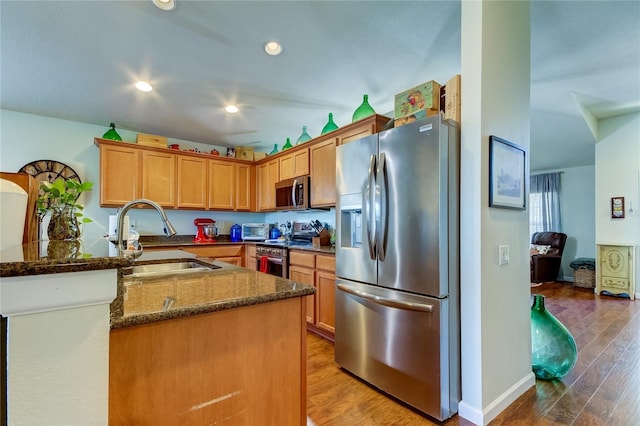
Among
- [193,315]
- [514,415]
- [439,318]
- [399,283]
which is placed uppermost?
[193,315]

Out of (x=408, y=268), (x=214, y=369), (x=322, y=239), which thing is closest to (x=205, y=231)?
(x=322, y=239)

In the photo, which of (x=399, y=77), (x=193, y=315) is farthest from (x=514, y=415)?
(x=399, y=77)

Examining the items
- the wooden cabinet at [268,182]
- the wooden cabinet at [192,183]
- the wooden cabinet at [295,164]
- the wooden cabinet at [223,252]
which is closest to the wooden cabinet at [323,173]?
the wooden cabinet at [295,164]

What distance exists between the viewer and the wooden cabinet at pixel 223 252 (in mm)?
4113

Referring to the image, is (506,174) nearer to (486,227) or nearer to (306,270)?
(486,227)

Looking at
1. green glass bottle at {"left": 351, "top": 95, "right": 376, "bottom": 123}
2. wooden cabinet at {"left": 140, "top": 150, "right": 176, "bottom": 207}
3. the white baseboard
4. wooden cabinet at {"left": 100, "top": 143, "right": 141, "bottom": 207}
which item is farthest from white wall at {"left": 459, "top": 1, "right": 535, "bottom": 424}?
wooden cabinet at {"left": 100, "top": 143, "right": 141, "bottom": 207}

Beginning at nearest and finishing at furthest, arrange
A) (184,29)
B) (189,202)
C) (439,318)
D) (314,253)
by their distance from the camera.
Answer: (439,318) < (184,29) < (314,253) < (189,202)

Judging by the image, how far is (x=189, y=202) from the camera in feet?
14.3

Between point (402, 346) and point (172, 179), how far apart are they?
12.2 ft

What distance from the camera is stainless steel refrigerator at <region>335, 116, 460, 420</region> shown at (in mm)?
1758

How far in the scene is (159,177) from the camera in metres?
4.12

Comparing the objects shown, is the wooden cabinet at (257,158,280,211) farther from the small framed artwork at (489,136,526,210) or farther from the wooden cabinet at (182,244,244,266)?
the small framed artwork at (489,136,526,210)

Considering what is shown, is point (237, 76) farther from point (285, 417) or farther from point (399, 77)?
point (285, 417)

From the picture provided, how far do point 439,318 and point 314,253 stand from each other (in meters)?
1.54
